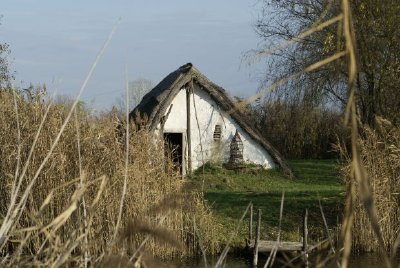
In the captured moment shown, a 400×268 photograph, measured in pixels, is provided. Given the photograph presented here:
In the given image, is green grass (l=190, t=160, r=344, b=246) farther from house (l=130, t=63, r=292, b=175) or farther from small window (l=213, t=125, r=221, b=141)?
small window (l=213, t=125, r=221, b=141)

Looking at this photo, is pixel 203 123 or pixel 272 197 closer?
pixel 272 197

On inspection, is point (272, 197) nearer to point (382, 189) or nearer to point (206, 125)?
point (382, 189)

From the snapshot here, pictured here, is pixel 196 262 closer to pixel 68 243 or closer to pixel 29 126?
pixel 29 126

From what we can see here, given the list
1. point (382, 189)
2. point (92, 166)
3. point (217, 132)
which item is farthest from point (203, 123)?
point (92, 166)

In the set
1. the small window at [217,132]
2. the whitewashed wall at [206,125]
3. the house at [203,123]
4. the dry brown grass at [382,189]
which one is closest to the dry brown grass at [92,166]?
the dry brown grass at [382,189]

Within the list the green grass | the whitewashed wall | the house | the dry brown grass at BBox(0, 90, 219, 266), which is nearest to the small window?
the house

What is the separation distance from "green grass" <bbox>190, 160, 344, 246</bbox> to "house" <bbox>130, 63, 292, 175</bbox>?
0.68m

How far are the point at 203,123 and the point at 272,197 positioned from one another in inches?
260

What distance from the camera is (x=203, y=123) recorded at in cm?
2433

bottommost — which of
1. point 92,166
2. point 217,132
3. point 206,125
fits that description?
point 92,166

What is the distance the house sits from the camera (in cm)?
2377

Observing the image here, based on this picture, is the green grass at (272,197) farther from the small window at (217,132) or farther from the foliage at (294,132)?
the foliage at (294,132)

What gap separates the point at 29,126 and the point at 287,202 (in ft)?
21.5

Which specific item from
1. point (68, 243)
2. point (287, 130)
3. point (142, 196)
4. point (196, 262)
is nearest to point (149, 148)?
point (142, 196)
